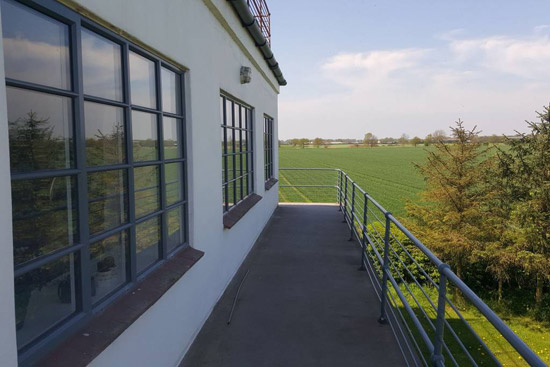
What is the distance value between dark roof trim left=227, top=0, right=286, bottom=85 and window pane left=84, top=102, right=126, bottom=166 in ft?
9.71

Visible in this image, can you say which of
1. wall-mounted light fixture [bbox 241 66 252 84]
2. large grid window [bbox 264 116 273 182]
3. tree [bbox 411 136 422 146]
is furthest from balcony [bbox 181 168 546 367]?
tree [bbox 411 136 422 146]

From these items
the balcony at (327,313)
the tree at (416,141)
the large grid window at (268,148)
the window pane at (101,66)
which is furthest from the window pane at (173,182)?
the tree at (416,141)

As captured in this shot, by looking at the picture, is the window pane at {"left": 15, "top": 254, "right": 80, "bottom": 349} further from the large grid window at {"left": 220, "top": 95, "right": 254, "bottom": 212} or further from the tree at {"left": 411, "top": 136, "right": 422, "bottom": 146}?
the tree at {"left": 411, "top": 136, "right": 422, "bottom": 146}

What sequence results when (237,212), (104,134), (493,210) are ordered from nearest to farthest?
(104,134)
(237,212)
(493,210)

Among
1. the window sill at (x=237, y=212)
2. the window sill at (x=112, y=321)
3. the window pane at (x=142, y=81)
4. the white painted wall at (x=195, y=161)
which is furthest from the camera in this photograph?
the window sill at (x=237, y=212)

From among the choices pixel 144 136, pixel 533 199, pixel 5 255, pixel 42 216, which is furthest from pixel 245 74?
pixel 533 199

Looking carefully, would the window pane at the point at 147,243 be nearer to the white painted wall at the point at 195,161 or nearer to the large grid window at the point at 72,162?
the large grid window at the point at 72,162

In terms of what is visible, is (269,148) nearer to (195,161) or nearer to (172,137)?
(195,161)

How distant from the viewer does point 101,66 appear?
225 cm

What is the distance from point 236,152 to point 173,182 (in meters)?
2.78

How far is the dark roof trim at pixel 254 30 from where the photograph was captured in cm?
494

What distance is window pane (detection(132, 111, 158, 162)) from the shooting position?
269 cm

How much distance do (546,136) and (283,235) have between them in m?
10.3

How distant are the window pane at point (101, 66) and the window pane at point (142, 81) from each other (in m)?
0.20
